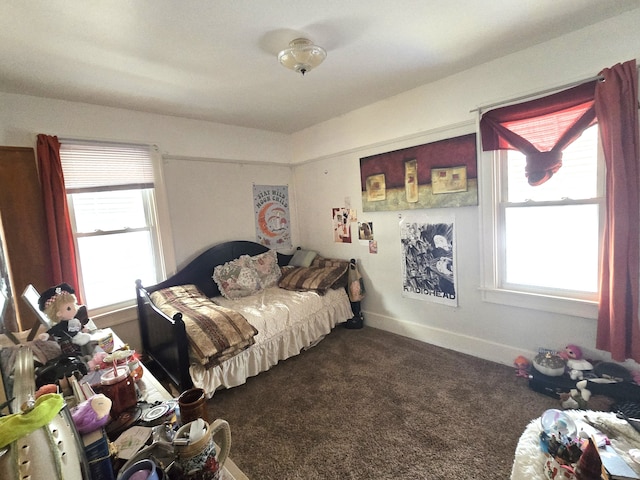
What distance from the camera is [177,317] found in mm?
1959

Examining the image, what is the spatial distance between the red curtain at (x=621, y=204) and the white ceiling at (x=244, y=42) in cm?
46

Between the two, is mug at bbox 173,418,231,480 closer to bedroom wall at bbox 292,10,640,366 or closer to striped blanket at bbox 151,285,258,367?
striped blanket at bbox 151,285,258,367

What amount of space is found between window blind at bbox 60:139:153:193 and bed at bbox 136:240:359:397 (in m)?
0.91

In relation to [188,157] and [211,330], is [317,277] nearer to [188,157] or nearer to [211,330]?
[211,330]

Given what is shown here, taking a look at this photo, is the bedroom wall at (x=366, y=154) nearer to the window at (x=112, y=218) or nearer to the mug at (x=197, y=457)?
the window at (x=112, y=218)

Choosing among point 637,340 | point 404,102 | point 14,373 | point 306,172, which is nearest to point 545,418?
point 637,340

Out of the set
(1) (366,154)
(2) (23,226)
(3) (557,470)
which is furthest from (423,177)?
(2) (23,226)

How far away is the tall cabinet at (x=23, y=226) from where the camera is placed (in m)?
2.11

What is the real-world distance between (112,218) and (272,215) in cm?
169

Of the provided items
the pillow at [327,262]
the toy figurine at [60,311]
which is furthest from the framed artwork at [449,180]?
the toy figurine at [60,311]

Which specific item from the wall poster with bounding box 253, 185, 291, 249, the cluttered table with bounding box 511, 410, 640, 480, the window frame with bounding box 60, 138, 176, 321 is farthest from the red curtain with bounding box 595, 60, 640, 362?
the window frame with bounding box 60, 138, 176, 321

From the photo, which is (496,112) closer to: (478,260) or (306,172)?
(478,260)

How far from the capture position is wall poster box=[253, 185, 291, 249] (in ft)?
12.0

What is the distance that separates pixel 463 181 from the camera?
2.45 m
